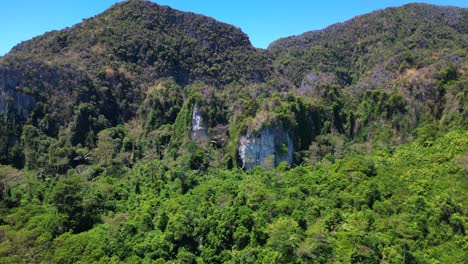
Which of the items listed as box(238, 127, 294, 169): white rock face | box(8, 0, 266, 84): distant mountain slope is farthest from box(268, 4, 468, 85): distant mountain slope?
box(238, 127, 294, 169): white rock face

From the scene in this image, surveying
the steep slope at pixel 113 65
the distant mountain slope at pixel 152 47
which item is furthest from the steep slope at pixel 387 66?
the steep slope at pixel 113 65

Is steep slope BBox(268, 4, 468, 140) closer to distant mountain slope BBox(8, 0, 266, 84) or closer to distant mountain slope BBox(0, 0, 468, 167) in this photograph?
distant mountain slope BBox(0, 0, 468, 167)

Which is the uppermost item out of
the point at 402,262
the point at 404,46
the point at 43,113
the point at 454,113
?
the point at 404,46

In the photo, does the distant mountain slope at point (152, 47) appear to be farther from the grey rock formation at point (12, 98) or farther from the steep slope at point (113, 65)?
the grey rock formation at point (12, 98)

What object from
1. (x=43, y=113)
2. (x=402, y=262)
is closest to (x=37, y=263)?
(x=402, y=262)

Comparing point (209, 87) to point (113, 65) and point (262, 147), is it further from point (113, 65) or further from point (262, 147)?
point (113, 65)

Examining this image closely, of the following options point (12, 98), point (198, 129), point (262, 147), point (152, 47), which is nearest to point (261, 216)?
point (262, 147)

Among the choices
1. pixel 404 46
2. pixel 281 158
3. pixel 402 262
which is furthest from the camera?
pixel 404 46

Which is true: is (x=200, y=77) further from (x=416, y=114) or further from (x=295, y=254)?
(x=295, y=254)
